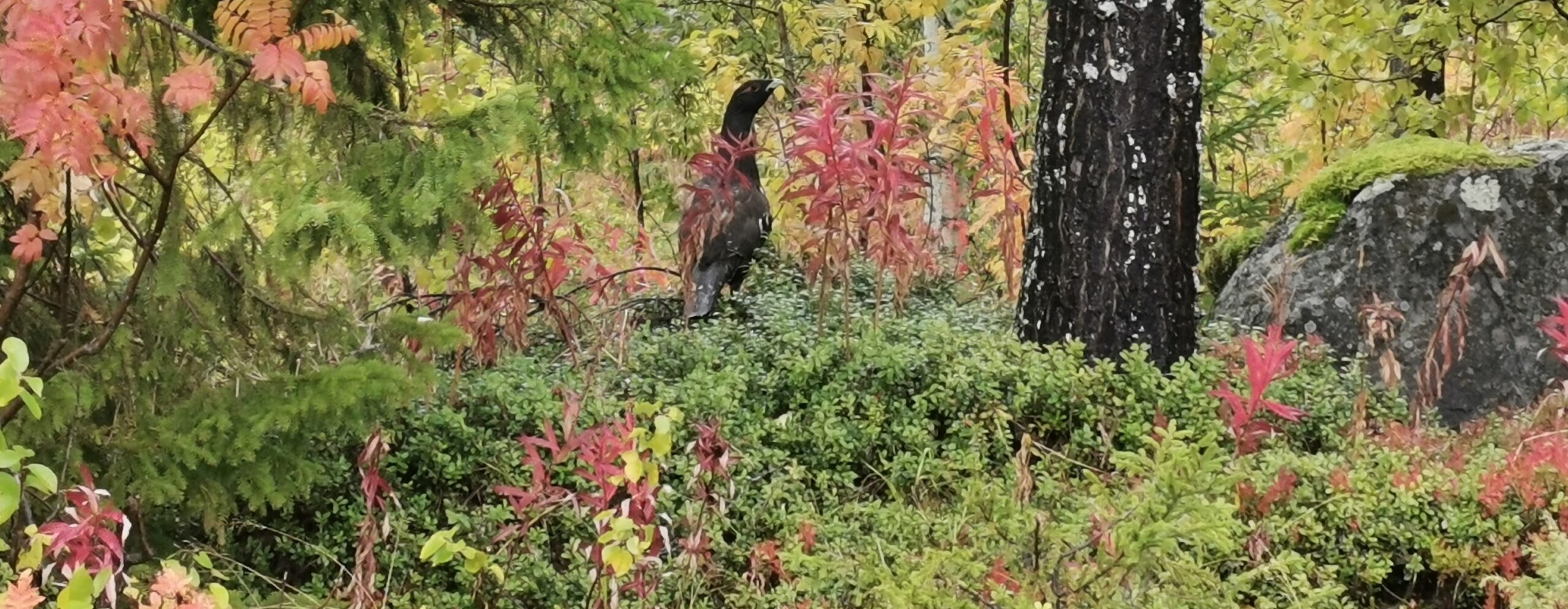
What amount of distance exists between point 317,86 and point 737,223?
3214 mm

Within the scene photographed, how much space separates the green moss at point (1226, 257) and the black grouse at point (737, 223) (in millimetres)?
2582

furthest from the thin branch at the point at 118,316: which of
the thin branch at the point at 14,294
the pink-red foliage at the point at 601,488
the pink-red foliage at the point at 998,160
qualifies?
the pink-red foliage at the point at 998,160

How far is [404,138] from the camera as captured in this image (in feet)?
11.4

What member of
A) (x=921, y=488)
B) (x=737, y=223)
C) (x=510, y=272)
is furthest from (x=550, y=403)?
(x=737, y=223)

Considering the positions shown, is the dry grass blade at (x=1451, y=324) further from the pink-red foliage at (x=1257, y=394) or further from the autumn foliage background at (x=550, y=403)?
the pink-red foliage at (x=1257, y=394)

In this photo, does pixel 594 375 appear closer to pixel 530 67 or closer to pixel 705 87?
pixel 530 67

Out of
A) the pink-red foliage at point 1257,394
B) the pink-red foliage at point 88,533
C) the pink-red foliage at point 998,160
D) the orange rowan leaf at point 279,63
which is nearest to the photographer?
the pink-red foliage at point 88,533

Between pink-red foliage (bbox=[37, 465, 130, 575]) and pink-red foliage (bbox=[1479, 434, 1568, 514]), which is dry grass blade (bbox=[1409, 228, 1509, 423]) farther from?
pink-red foliage (bbox=[37, 465, 130, 575])

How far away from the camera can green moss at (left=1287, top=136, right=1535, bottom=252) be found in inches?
235

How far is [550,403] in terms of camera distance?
439cm

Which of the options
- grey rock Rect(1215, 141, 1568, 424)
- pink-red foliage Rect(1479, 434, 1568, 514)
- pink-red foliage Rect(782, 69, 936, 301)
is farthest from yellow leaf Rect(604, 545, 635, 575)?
grey rock Rect(1215, 141, 1568, 424)

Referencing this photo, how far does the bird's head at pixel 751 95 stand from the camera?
19.2 ft

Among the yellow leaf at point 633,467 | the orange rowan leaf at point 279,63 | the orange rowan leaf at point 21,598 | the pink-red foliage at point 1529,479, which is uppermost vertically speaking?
the orange rowan leaf at point 279,63

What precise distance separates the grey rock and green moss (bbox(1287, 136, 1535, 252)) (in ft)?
0.16
